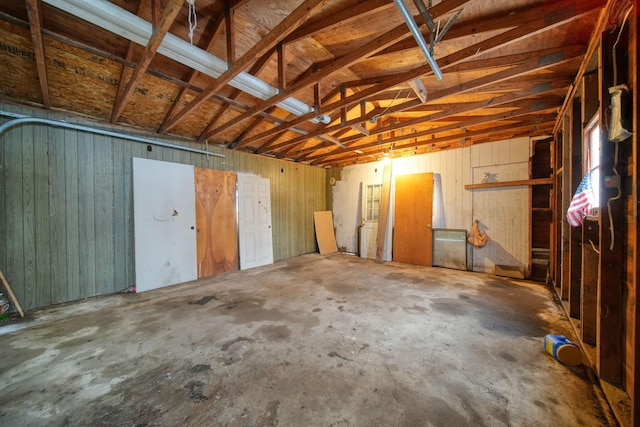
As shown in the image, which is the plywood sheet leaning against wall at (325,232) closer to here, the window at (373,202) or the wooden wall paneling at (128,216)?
the window at (373,202)

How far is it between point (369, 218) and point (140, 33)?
18.1 feet

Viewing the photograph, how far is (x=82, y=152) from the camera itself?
329 cm

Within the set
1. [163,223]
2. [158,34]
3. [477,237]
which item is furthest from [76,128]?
[477,237]

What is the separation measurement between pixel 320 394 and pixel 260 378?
0.48 m

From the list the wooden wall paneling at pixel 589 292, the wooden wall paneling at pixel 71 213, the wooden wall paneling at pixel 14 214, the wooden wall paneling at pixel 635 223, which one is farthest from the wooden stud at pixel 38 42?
the wooden wall paneling at pixel 589 292

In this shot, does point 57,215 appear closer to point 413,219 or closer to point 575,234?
point 413,219

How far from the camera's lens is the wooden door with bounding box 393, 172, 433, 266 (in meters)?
5.08

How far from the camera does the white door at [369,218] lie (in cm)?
610

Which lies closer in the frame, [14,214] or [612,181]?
[612,181]

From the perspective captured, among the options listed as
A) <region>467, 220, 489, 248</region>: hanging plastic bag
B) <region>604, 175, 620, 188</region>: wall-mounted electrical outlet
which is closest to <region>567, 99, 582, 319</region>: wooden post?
<region>604, 175, 620, 188</region>: wall-mounted electrical outlet

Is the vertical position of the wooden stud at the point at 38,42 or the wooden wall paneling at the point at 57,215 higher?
the wooden stud at the point at 38,42

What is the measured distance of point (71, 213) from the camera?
3217 millimetres

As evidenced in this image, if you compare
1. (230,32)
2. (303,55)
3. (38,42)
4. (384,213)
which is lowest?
(384,213)

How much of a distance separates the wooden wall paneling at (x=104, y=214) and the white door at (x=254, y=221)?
2.11 metres
